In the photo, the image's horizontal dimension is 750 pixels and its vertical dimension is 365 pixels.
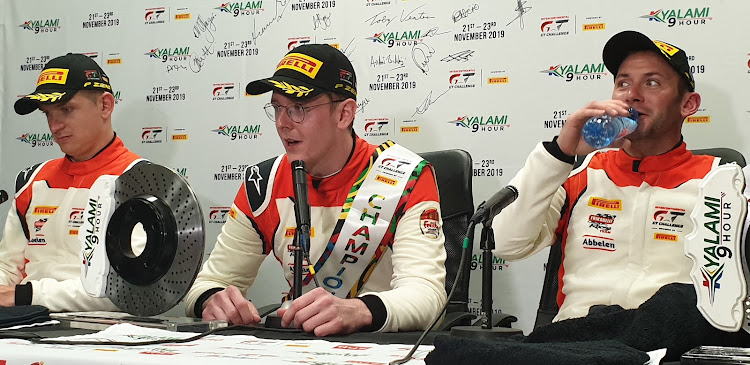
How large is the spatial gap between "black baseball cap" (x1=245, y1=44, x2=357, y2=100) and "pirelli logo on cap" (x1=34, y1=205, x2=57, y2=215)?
94 centimetres

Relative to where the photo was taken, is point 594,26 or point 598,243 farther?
point 594,26

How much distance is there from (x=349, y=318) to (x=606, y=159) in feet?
2.93

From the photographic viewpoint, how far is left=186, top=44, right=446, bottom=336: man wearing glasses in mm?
2352

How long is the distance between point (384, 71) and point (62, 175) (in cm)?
119

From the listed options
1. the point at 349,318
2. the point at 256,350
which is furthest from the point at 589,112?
the point at 256,350

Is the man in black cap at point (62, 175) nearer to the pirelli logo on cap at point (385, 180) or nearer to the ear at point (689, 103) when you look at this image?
the pirelli logo on cap at point (385, 180)

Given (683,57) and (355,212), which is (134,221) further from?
(683,57)

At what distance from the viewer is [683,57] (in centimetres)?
234

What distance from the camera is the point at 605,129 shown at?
2180 mm

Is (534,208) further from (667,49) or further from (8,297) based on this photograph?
(8,297)
